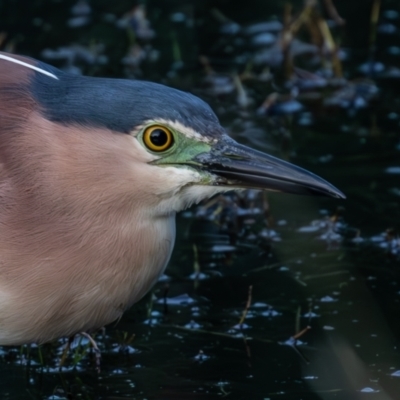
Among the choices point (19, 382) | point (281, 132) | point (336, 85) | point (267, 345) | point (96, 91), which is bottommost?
point (19, 382)

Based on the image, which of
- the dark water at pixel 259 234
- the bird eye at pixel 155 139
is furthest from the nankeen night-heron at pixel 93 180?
the dark water at pixel 259 234

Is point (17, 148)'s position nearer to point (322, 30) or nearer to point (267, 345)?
point (267, 345)

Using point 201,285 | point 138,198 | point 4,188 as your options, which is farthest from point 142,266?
point 201,285

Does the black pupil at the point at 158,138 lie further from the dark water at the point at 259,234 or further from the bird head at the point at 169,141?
the dark water at the point at 259,234

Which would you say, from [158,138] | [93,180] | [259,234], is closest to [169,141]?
[158,138]

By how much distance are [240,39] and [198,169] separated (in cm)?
504

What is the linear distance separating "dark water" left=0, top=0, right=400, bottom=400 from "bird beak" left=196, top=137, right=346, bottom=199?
3.07 ft

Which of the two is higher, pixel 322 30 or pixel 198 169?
pixel 322 30

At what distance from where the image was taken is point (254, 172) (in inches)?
167

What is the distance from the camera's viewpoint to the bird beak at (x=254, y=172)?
420 cm

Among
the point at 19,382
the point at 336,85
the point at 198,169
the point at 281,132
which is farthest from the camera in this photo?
the point at 336,85

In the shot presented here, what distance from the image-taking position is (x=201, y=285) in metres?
→ 5.62

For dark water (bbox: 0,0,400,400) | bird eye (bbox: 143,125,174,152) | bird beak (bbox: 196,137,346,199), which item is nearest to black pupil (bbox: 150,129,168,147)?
bird eye (bbox: 143,125,174,152)

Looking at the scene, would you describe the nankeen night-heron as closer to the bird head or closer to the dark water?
the bird head
